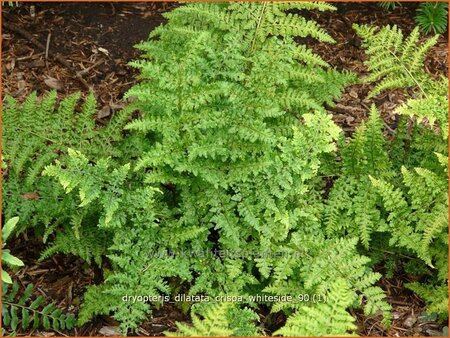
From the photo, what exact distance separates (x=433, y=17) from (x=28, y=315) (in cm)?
459

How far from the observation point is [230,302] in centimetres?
377

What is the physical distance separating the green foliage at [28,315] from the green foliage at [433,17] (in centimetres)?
432

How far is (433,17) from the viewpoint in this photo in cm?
593

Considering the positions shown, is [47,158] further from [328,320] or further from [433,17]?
[433,17]

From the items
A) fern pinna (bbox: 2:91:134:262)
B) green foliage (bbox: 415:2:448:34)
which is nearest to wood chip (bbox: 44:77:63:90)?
fern pinna (bbox: 2:91:134:262)

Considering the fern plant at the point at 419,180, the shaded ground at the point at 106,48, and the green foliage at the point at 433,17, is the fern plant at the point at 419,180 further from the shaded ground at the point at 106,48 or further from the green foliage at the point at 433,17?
the green foliage at the point at 433,17

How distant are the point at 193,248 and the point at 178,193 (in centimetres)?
55

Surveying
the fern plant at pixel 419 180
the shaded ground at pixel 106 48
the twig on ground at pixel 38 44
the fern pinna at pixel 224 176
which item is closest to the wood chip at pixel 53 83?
the shaded ground at pixel 106 48

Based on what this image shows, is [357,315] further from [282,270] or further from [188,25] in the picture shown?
[188,25]

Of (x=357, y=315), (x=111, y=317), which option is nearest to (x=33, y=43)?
(x=111, y=317)

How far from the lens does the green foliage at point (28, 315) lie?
3.73 m

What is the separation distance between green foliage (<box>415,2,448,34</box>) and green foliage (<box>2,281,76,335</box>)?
432 centimetres

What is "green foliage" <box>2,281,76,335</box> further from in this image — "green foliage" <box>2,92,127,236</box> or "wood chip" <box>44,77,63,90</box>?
"wood chip" <box>44,77,63,90</box>

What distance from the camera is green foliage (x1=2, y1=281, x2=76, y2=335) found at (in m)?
3.73
